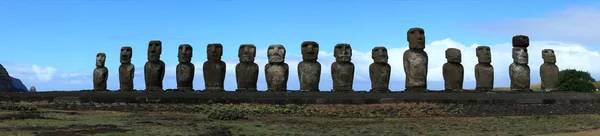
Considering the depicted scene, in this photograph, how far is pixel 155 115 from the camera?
15.8 m

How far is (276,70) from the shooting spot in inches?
932

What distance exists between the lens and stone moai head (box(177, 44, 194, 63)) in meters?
24.4

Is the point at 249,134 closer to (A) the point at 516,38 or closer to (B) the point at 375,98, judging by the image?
(B) the point at 375,98

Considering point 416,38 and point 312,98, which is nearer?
point 312,98

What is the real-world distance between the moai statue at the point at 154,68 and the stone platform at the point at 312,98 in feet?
9.27

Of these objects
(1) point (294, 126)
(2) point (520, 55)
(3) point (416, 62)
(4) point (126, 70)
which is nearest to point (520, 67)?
(2) point (520, 55)

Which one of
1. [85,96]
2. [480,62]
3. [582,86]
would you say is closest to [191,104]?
[85,96]

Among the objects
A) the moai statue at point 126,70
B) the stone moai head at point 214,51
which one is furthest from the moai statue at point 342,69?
the moai statue at point 126,70

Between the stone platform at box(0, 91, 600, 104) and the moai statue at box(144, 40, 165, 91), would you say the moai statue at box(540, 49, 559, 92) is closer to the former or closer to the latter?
the stone platform at box(0, 91, 600, 104)

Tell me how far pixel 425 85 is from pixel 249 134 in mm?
13890

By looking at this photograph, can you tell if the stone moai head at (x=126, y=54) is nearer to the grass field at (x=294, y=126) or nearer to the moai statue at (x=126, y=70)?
the moai statue at (x=126, y=70)

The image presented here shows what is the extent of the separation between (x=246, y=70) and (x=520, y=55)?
11178mm

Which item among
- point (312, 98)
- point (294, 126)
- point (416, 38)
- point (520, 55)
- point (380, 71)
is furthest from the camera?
point (520, 55)

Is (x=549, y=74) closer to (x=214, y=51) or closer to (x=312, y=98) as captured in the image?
(x=312, y=98)
